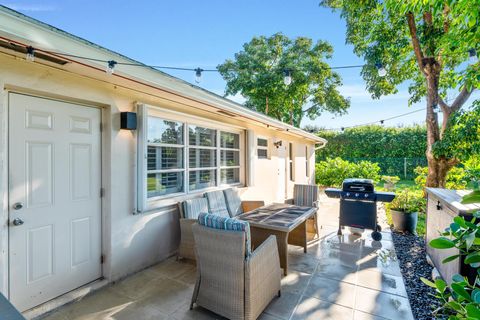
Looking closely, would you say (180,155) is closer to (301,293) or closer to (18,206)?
(18,206)

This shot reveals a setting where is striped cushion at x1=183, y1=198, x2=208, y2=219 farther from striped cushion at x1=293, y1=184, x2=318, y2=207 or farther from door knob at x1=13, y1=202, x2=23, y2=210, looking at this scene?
striped cushion at x1=293, y1=184, x2=318, y2=207

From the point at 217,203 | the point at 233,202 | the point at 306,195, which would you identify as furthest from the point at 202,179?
the point at 306,195

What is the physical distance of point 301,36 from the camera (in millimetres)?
14453

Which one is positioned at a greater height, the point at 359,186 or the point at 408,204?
the point at 359,186

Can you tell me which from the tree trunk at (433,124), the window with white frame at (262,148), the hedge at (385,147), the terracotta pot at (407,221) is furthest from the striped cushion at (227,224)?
the hedge at (385,147)

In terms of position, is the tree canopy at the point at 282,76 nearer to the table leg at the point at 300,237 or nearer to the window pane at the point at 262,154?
the window pane at the point at 262,154

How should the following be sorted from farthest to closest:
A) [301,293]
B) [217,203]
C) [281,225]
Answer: [217,203]
[281,225]
[301,293]

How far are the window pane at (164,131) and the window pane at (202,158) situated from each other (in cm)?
40

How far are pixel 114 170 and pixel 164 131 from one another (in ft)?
3.61

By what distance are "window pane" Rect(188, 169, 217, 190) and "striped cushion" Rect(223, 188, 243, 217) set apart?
0.41 m

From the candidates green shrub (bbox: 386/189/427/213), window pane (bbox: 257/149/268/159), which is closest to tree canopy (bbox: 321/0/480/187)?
green shrub (bbox: 386/189/427/213)

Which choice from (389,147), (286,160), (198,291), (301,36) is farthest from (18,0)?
(389,147)

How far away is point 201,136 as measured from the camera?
495 centimetres

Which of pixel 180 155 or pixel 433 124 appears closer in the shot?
pixel 180 155
